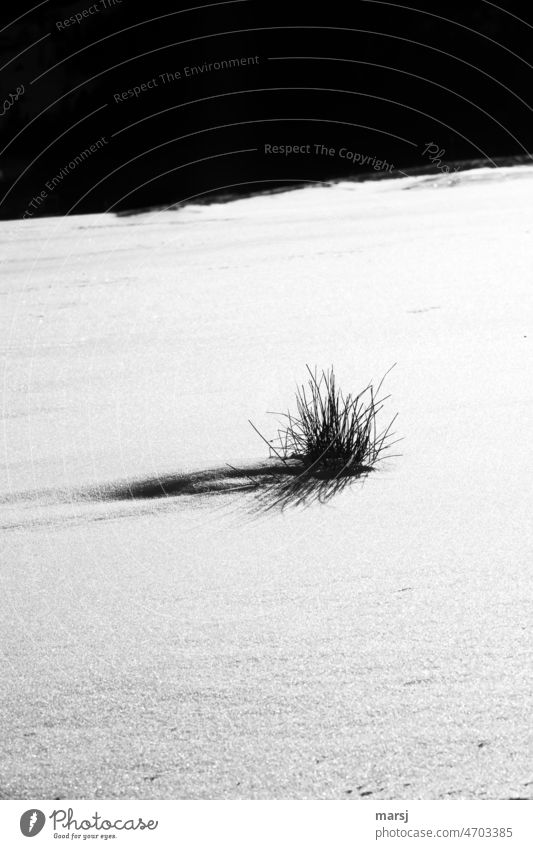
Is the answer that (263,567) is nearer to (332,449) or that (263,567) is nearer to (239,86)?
(332,449)

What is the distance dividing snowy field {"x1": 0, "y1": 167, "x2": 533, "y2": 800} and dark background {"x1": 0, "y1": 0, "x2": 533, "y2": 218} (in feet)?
16.5

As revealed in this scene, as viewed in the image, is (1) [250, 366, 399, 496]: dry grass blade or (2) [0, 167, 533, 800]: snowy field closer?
(2) [0, 167, 533, 800]: snowy field

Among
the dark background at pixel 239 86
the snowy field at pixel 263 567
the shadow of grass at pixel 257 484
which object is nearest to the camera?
the snowy field at pixel 263 567

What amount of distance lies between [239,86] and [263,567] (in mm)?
8380

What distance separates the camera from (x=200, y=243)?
6.20 metres

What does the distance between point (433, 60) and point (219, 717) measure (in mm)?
9071

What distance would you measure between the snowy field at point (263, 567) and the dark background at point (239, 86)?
198 inches

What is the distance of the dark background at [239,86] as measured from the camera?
9047 mm

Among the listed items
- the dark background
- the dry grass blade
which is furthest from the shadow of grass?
the dark background

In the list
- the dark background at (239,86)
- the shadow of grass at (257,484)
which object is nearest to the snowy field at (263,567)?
the shadow of grass at (257,484)

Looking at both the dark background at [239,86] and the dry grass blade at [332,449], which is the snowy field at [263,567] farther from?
the dark background at [239,86]

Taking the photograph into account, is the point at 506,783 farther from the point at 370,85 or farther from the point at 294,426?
the point at 370,85

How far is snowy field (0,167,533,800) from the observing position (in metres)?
1.40

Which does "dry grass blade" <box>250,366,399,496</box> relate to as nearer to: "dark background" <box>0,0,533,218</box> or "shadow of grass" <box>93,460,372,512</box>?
"shadow of grass" <box>93,460,372,512</box>
